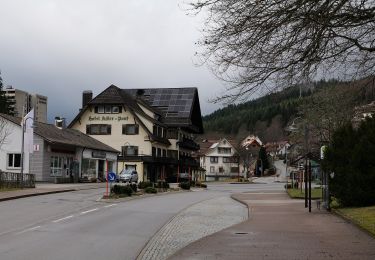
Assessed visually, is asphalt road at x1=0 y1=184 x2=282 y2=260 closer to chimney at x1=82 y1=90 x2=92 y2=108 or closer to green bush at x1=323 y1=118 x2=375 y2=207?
green bush at x1=323 y1=118 x2=375 y2=207

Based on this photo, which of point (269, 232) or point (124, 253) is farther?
point (269, 232)

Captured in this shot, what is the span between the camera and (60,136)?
198 feet

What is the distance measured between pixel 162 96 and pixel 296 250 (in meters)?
83.9

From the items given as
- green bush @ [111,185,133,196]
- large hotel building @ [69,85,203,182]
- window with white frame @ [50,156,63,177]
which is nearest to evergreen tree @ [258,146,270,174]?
large hotel building @ [69,85,203,182]

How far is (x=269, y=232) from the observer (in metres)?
16.1

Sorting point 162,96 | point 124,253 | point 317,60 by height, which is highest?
point 162,96

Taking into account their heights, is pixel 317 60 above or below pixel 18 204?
above

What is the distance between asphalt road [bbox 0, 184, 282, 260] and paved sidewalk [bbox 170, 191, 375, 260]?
175 centimetres

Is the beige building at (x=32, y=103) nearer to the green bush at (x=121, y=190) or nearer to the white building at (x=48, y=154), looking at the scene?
the white building at (x=48, y=154)

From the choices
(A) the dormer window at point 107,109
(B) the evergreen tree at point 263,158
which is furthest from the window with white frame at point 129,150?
(B) the evergreen tree at point 263,158

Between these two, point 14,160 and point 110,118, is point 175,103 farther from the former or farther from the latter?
point 14,160

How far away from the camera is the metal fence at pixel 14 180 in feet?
127

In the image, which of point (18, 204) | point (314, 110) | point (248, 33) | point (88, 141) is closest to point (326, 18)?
point (248, 33)

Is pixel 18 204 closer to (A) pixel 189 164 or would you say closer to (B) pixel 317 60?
(B) pixel 317 60
